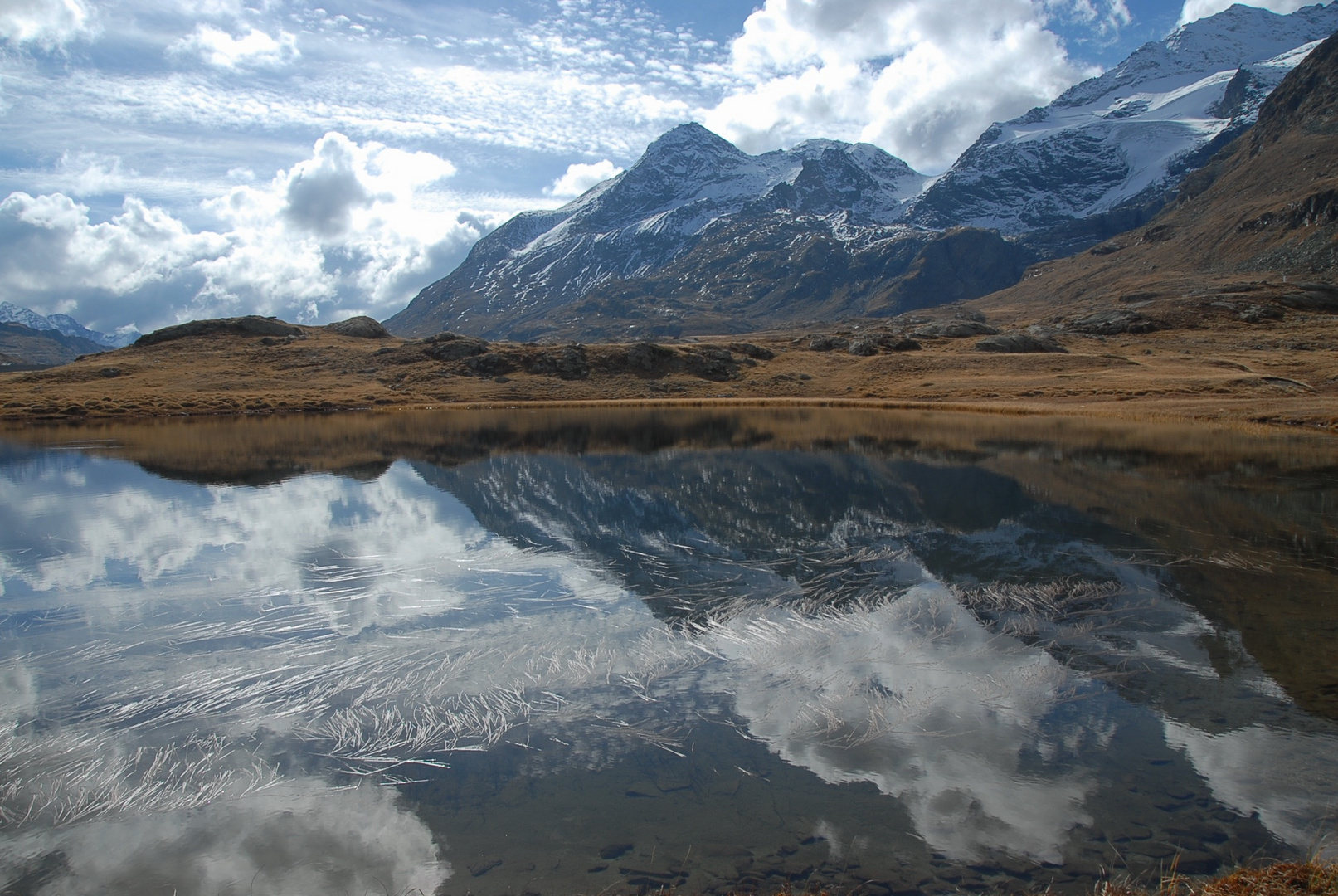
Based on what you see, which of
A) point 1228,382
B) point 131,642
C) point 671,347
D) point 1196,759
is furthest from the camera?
point 671,347

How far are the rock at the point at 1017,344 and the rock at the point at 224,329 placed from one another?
4929 inches

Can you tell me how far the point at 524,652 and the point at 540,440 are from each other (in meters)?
42.8

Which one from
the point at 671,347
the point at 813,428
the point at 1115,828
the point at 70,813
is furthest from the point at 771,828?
the point at 671,347

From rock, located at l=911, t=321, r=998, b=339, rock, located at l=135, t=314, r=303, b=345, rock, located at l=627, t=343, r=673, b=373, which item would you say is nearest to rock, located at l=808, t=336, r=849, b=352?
rock, located at l=911, t=321, r=998, b=339

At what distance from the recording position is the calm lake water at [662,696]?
8.76 meters

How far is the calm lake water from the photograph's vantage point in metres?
8.76

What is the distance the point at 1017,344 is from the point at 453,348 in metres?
93.0

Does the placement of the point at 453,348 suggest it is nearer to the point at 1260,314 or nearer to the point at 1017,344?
the point at 1017,344

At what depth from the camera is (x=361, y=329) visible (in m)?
151

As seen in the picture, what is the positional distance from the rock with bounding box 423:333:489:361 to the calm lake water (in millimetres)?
93069

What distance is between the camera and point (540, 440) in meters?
56.4

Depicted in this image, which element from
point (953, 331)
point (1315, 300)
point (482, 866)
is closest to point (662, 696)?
point (482, 866)

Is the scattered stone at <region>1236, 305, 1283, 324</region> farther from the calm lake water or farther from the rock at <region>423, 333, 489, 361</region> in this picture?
the calm lake water

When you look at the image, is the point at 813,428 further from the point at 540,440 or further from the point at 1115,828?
the point at 1115,828
